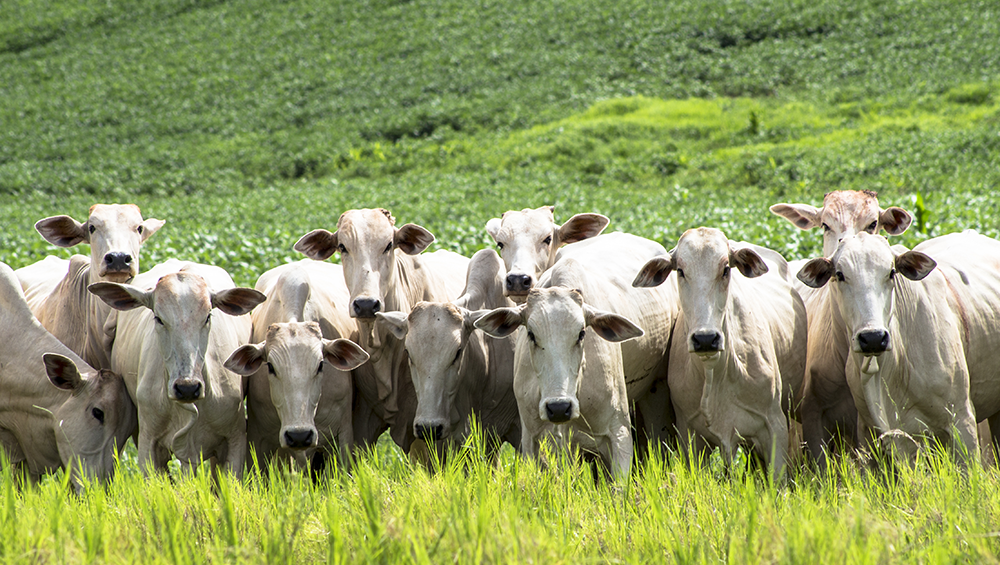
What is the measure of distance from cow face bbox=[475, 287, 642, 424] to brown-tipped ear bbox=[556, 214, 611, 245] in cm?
185

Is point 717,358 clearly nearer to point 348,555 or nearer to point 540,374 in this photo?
point 540,374

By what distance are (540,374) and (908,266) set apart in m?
2.70

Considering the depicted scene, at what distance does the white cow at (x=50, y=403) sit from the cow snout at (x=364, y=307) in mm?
2081

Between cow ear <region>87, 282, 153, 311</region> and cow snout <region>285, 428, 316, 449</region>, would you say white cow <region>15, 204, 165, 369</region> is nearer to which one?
cow ear <region>87, 282, 153, 311</region>

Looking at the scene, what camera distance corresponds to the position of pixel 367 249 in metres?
7.51

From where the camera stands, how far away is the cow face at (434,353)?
6.91 meters

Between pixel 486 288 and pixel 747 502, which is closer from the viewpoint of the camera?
pixel 747 502

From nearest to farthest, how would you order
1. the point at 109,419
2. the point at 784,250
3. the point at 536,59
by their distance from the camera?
the point at 109,419 → the point at 784,250 → the point at 536,59

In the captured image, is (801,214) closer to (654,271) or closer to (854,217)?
(854,217)

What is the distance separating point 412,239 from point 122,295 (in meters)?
2.35

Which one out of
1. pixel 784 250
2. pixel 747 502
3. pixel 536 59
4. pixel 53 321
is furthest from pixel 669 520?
pixel 536 59

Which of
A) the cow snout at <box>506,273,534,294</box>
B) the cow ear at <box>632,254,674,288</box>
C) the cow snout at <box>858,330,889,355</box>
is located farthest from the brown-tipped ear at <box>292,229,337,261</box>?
the cow snout at <box>858,330,889,355</box>

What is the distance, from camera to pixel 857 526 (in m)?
4.07

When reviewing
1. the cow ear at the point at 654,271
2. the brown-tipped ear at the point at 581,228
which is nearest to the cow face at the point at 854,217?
the cow ear at the point at 654,271
